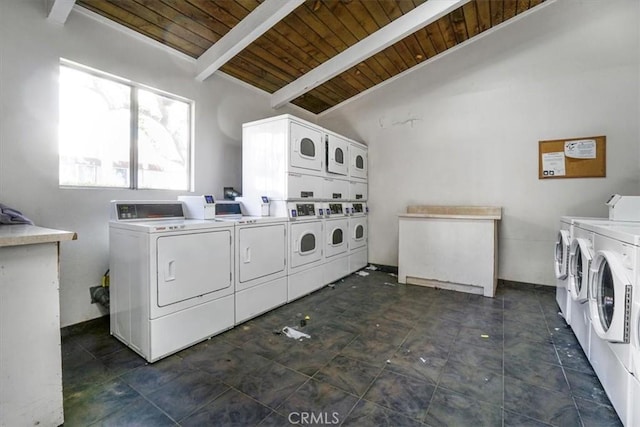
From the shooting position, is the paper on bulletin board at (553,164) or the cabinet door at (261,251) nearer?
the cabinet door at (261,251)

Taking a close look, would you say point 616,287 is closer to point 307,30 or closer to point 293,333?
point 293,333

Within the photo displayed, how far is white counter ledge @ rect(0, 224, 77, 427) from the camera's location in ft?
4.04

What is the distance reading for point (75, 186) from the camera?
7.75 feet

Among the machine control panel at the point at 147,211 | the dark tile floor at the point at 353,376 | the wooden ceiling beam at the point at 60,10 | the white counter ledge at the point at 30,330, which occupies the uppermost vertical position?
the wooden ceiling beam at the point at 60,10

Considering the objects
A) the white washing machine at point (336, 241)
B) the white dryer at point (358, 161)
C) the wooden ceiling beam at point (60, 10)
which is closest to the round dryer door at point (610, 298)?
the white washing machine at point (336, 241)

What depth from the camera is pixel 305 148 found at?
3.30 m

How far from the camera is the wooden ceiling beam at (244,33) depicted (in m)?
2.48

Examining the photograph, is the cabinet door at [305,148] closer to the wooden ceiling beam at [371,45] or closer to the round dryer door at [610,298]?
the wooden ceiling beam at [371,45]

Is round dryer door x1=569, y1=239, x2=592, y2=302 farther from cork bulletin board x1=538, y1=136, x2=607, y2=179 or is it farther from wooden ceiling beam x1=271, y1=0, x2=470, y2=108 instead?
wooden ceiling beam x1=271, y1=0, x2=470, y2=108

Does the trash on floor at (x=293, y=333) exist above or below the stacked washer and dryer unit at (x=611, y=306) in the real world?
below

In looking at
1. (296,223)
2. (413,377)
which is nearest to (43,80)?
(296,223)

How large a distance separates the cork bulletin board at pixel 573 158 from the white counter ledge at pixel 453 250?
73 cm

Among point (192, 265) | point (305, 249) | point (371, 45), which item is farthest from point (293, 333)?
point (371, 45)

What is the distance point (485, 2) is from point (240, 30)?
265 cm
